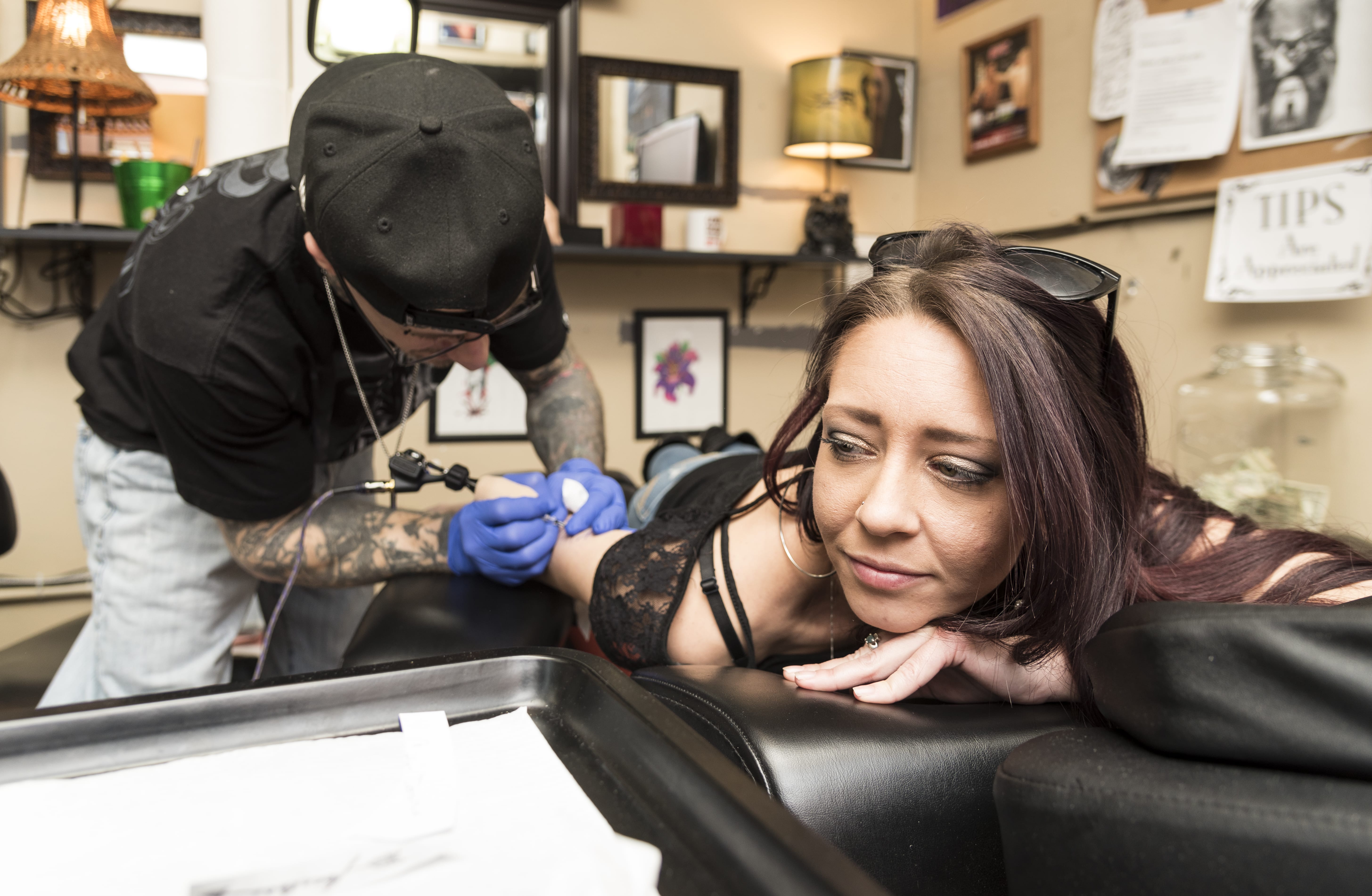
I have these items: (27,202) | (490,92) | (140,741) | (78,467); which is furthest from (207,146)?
(140,741)

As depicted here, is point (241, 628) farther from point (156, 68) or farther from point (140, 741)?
Result: point (156, 68)

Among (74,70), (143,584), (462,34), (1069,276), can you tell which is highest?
(462,34)

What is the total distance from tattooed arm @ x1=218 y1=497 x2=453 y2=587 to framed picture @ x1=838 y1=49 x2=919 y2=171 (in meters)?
2.46

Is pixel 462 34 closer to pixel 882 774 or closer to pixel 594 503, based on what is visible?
pixel 594 503

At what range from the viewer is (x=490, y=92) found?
114 centimetres

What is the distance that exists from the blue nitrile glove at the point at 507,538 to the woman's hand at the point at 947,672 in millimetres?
558

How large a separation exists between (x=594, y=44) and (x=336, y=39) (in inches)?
53.4

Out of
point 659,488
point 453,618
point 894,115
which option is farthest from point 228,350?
point 894,115

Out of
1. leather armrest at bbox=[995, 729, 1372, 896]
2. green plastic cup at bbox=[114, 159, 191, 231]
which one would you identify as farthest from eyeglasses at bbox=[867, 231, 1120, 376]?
green plastic cup at bbox=[114, 159, 191, 231]

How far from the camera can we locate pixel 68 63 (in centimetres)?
223

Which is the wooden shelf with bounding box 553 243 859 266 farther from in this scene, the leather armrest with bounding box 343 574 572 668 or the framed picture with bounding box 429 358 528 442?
the leather armrest with bounding box 343 574 572 668

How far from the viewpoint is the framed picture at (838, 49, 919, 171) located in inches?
134

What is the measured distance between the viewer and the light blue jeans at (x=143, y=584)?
1445 mm

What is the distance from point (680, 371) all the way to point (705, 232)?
1.71ft
